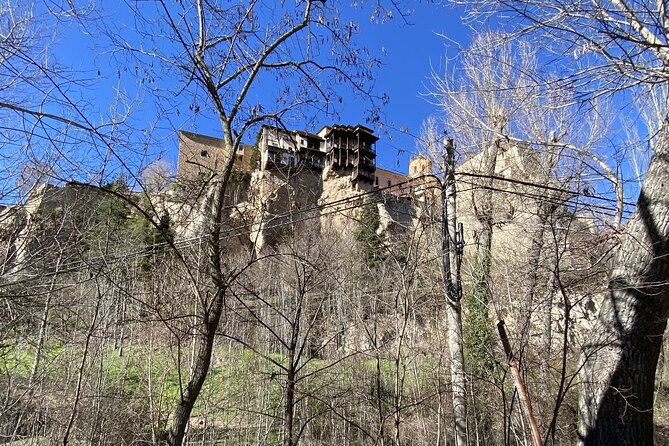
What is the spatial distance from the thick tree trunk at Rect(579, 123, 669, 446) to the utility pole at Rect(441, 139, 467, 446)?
150cm

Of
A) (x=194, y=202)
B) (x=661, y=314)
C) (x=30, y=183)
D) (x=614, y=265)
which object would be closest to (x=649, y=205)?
(x=614, y=265)

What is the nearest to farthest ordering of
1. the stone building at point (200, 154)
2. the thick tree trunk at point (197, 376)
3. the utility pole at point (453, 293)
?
1. the thick tree trunk at point (197, 376)
2. the stone building at point (200, 154)
3. the utility pole at point (453, 293)

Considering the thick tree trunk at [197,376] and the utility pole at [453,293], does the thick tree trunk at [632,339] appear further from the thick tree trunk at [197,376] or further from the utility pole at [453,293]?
the thick tree trunk at [197,376]

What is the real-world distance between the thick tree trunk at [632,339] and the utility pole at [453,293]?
150 cm

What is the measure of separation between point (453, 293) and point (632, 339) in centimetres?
193

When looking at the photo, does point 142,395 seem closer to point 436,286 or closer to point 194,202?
point 436,286

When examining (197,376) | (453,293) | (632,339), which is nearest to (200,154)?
(197,376)

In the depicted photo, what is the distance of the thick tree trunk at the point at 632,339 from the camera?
9.57ft

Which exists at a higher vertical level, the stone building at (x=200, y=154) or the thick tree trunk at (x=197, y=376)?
the stone building at (x=200, y=154)

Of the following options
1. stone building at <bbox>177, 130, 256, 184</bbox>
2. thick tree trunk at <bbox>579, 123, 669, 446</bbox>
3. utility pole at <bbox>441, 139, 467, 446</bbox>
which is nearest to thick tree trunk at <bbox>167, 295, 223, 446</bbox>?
stone building at <bbox>177, 130, 256, 184</bbox>

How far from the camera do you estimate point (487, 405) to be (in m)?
6.45

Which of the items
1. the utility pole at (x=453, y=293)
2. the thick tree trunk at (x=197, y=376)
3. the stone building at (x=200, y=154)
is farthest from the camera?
the utility pole at (x=453, y=293)

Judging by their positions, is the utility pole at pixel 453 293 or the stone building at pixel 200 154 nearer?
the stone building at pixel 200 154

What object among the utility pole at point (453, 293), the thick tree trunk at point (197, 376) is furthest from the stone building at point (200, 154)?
the utility pole at point (453, 293)
